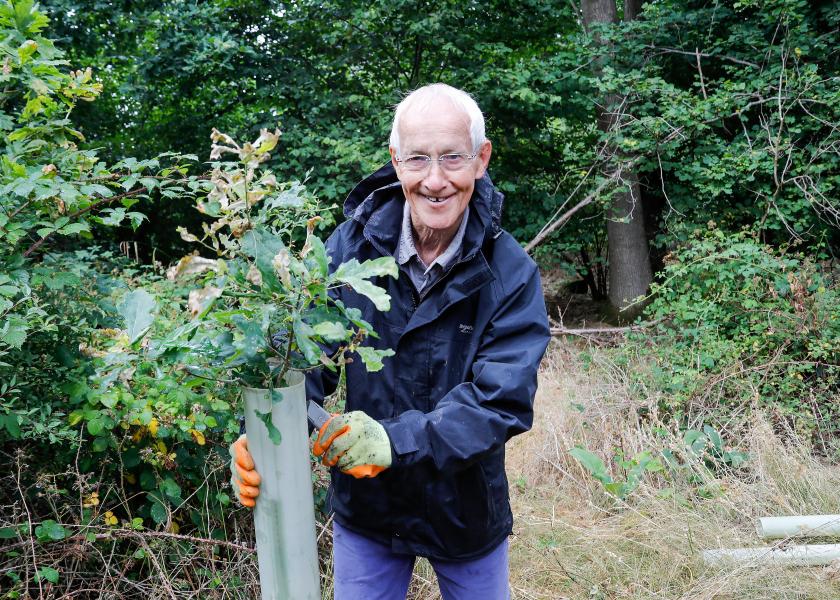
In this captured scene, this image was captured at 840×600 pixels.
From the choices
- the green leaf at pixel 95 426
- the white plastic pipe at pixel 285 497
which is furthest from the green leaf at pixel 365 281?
the green leaf at pixel 95 426

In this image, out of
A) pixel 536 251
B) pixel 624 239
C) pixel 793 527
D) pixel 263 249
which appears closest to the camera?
pixel 263 249

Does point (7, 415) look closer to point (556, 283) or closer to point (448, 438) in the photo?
point (448, 438)

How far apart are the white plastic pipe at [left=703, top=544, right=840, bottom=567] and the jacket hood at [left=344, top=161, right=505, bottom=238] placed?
6.81ft

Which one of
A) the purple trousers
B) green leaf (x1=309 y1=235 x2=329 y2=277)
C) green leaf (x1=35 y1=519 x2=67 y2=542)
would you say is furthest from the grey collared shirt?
green leaf (x1=35 y1=519 x2=67 y2=542)

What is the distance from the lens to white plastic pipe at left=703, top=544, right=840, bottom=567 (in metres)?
3.06

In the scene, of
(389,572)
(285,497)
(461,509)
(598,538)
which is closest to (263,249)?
(285,497)

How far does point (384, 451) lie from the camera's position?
62.5 inches

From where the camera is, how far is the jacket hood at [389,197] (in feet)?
6.14

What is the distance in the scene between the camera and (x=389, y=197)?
79.5 inches

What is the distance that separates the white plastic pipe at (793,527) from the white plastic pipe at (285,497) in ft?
8.70

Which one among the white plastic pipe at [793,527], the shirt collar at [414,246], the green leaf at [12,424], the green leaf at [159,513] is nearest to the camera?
the shirt collar at [414,246]

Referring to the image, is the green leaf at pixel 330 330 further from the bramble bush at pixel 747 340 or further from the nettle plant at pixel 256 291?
the bramble bush at pixel 747 340

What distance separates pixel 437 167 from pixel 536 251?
609 centimetres

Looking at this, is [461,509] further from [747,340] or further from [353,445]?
[747,340]
